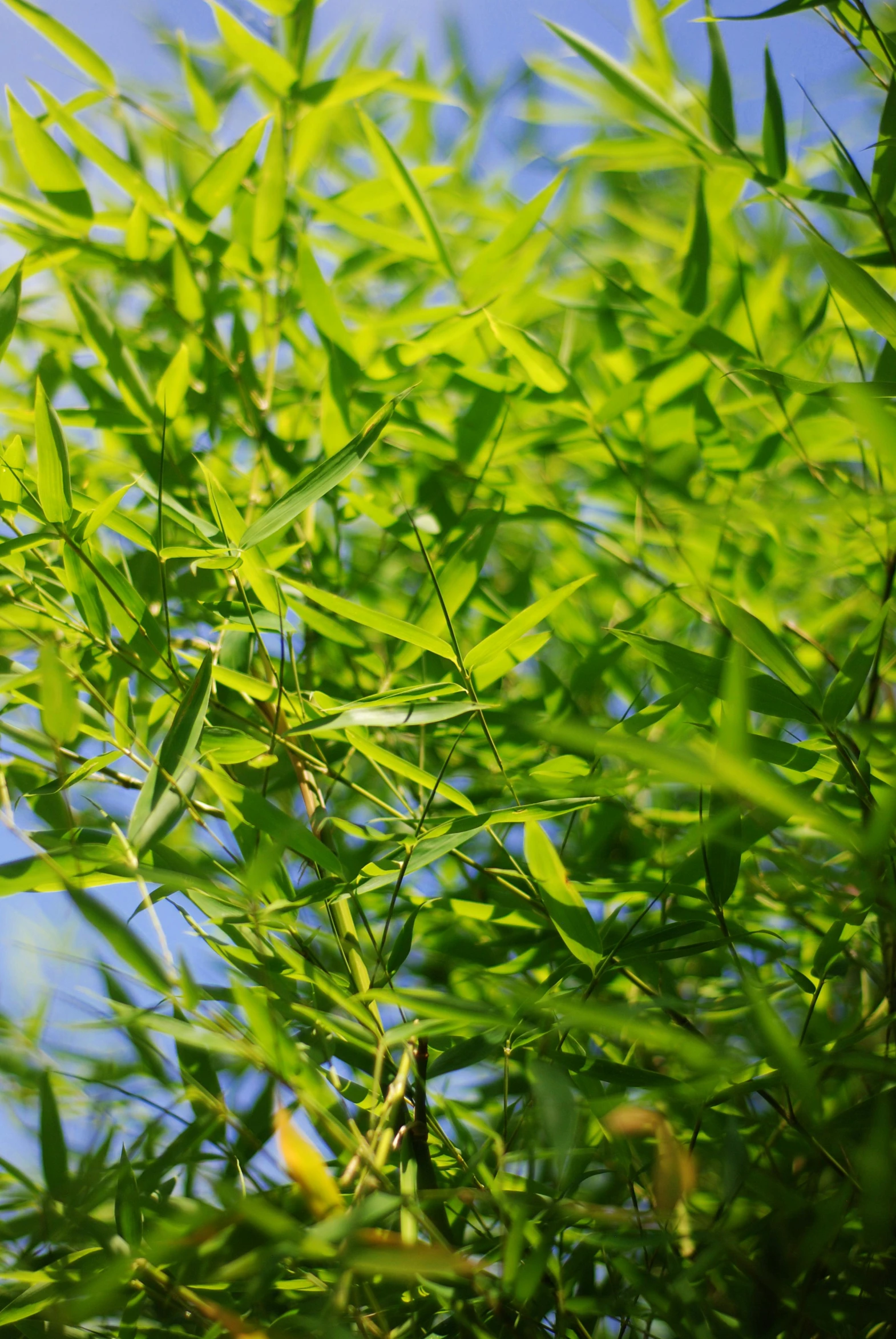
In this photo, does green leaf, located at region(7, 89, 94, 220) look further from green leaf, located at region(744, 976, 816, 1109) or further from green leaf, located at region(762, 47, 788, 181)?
green leaf, located at region(744, 976, 816, 1109)

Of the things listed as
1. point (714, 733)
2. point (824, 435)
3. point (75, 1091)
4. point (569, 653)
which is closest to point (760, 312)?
point (824, 435)

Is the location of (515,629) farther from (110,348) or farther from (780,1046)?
(110,348)

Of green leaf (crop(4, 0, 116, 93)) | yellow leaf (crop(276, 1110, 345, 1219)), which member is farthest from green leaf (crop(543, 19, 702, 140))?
yellow leaf (crop(276, 1110, 345, 1219))

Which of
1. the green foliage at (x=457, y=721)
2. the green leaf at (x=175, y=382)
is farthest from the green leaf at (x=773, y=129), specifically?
the green leaf at (x=175, y=382)

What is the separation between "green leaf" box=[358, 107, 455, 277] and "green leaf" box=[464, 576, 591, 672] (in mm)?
342

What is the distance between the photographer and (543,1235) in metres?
0.37

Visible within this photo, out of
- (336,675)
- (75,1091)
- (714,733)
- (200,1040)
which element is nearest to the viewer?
(200,1040)

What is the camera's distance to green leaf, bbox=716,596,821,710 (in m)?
0.38

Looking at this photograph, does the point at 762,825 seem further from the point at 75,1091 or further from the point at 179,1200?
the point at 75,1091

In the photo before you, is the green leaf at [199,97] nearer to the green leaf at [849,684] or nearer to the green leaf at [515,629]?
the green leaf at [515,629]

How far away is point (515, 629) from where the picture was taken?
1.48ft

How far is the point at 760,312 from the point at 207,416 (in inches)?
18.7

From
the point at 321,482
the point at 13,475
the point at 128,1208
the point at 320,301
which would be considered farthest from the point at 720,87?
the point at 128,1208

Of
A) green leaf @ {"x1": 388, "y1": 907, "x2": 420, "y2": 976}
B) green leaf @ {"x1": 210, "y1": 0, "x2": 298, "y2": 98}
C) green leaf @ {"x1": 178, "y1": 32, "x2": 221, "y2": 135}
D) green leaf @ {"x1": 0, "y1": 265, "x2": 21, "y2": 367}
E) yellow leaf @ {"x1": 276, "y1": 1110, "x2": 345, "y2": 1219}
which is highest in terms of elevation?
green leaf @ {"x1": 178, "y1": 32, "x2": 221, "y2": 135}
